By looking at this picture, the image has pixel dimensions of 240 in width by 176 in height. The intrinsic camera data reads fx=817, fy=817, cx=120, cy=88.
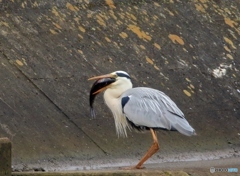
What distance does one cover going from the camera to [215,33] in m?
13.3

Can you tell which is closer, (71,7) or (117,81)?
→ (117,81)

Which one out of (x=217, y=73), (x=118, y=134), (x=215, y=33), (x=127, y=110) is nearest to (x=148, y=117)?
(x=127, y=110)

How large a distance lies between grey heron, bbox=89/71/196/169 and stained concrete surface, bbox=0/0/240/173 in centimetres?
97

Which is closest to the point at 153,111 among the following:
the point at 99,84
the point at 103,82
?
the point at 103,82

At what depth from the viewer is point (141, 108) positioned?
8875 mm

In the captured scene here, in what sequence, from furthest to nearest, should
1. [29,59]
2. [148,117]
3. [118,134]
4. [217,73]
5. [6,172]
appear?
[217,73] < [29,59] < [118,134] < [148,117] < [6,172]

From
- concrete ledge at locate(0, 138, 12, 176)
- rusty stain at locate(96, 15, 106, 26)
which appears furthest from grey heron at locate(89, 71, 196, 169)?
rusty stain at locate(96, 15, 106, 26)

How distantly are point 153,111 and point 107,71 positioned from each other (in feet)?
9.53

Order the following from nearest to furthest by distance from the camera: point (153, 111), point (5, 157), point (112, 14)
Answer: point (5, 157) → point (153, 111) → point (112, 14)

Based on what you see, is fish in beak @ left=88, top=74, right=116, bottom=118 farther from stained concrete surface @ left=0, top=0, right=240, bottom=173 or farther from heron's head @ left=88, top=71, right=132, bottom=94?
stained concrete surface @ left=0, top=0, right=240, bottom=173

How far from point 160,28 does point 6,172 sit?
20.3 ft

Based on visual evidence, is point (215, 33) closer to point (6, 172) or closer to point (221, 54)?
point (221, 54)

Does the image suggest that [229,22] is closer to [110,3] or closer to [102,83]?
[110,3]

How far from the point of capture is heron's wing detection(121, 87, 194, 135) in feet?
28.4
